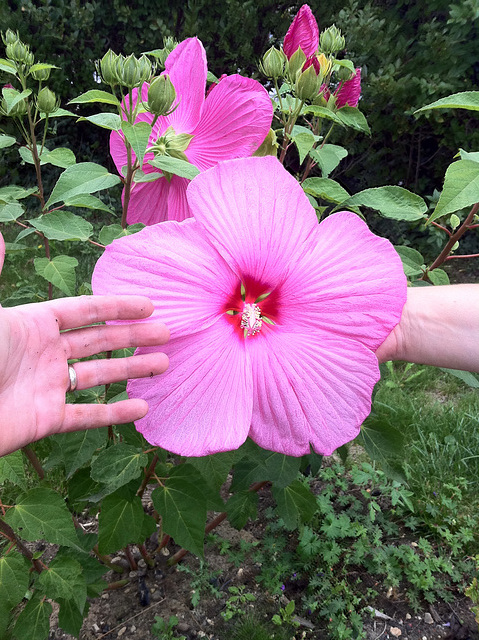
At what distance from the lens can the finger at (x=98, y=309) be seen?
2.23ft

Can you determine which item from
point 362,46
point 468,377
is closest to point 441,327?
point 468,377

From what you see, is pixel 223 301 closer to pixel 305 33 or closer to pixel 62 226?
pixel 62 226

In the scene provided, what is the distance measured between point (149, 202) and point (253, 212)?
36 cm

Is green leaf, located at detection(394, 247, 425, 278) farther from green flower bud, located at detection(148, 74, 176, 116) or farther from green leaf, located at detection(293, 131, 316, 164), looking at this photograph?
green flower bud, located at detection(148, 74, 176, 116)

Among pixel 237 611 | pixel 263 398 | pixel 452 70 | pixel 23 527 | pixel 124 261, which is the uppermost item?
pixel 452 70

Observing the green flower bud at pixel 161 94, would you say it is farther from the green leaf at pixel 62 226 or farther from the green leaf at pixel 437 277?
the green leaf at pixel 437 277

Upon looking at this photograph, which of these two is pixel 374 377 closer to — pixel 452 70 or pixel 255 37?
pixel 452 70

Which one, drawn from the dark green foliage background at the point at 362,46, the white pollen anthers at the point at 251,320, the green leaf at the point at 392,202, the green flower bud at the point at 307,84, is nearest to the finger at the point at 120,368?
the white pollen anthers at the point at 251,320

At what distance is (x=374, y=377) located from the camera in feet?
2.48

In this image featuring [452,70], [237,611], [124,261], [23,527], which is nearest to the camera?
[124,261]

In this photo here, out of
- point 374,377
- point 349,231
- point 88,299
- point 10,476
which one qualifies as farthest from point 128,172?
point 10,476

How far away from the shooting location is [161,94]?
0.81 meters

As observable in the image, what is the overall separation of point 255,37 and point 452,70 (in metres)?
1.45

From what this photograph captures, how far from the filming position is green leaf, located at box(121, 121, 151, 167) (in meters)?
0.79
